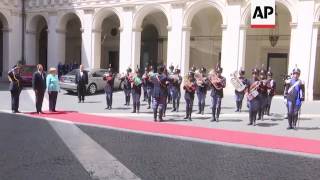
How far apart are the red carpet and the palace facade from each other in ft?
32.8

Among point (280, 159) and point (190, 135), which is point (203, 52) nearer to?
point (190, 135)

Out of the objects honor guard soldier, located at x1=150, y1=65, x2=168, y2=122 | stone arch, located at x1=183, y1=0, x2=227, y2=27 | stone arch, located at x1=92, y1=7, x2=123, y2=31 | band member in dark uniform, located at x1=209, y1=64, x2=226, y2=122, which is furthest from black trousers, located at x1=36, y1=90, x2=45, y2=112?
stone arch, located at x1=92, y1=7, x2=123, y2=31

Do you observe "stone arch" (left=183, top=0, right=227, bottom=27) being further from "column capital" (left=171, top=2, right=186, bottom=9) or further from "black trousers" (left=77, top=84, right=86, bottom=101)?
"black trousers" (left=77, top=84, right=86, bottom=101)

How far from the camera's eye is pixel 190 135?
10.8 metres

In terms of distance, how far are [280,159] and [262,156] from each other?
369mm

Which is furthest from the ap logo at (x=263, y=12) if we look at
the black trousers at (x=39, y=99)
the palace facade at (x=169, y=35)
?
the palace facade at (x=169, y=35)

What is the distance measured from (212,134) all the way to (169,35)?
13636mm

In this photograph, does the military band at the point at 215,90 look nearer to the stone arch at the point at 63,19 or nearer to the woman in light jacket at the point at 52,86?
the woman in light jacket at the point at 52,86

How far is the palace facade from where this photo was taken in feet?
65.9

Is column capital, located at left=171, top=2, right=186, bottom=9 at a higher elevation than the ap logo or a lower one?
higher

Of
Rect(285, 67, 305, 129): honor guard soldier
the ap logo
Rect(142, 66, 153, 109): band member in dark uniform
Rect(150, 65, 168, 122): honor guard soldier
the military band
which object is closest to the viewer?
Rect(285, 67, 305, 129): honor guard soldier

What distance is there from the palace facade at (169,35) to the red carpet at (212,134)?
10008 millimetres

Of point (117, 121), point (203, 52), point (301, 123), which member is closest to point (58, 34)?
point (203, 52)

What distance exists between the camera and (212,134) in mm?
11047
